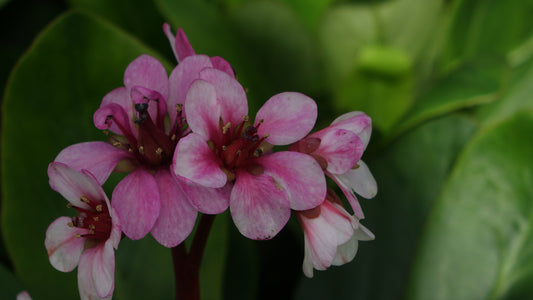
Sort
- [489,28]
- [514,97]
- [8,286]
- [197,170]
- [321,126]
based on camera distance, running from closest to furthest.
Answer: [197,170], [8,286], [321,126], [514,97], [489,28]

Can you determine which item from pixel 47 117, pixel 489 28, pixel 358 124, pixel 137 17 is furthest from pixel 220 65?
pixel 489 28

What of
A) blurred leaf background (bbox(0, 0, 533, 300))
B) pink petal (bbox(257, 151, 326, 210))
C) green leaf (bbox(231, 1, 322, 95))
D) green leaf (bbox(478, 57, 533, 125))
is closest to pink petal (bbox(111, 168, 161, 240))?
pink petal (bbox(257, 151, 326, 210))

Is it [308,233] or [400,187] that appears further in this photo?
[400,187]

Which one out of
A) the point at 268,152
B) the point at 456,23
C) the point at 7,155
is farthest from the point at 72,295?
the point at 456,23

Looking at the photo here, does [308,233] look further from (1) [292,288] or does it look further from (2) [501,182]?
(1) [292,288]

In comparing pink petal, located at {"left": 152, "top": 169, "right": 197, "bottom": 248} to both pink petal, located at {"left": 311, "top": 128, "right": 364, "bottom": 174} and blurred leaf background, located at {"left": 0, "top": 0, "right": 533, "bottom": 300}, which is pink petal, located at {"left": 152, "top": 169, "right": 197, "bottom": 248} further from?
blurred leaf background, located at {"left": 0, "top": 0, "right": 533, "bottom": 300}

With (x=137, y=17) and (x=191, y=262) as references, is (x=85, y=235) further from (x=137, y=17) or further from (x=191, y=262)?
(x=137, y=17)

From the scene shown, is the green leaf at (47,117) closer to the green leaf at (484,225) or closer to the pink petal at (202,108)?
the pink petal at (202,108)
